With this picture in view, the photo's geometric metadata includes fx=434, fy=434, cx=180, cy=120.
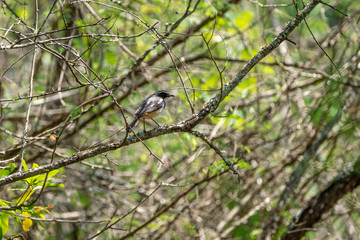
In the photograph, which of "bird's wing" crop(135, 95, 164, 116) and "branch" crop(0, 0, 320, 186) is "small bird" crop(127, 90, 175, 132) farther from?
"branch" crop(0, 0, 320, 186)

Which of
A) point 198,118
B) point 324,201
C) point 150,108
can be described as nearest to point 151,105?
point 150,108

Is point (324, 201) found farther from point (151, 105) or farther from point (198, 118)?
point (198, 118)

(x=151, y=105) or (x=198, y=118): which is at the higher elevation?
(x=151, y=105)

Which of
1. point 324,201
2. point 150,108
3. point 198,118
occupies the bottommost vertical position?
point 324,201

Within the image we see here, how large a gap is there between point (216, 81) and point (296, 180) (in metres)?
2.00

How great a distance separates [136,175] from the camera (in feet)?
24.1

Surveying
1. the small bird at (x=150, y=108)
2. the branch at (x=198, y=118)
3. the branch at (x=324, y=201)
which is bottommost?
the branch at (x=324, y=201)

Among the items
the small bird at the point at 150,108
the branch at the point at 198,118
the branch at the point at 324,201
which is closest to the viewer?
the branch at the point at 198,118

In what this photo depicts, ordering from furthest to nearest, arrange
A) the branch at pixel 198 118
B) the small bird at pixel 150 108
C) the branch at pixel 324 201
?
the small bird at pixel 150 108 → the branch at pixel 324 201 → the branch at pixel 198 118

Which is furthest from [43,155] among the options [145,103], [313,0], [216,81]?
[313,0]

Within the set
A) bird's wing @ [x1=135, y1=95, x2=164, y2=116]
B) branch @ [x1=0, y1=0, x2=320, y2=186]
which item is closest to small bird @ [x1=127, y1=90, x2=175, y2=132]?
bird's wing @ [x1=135, y1=95, x2=164, y2=116]

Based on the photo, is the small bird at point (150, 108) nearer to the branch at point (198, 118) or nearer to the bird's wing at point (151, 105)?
the bird's wing at point (151, 105)

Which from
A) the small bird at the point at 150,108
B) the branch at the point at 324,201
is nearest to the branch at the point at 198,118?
the small bird at the point at 150,108

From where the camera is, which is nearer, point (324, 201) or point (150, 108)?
point (324, 201)
